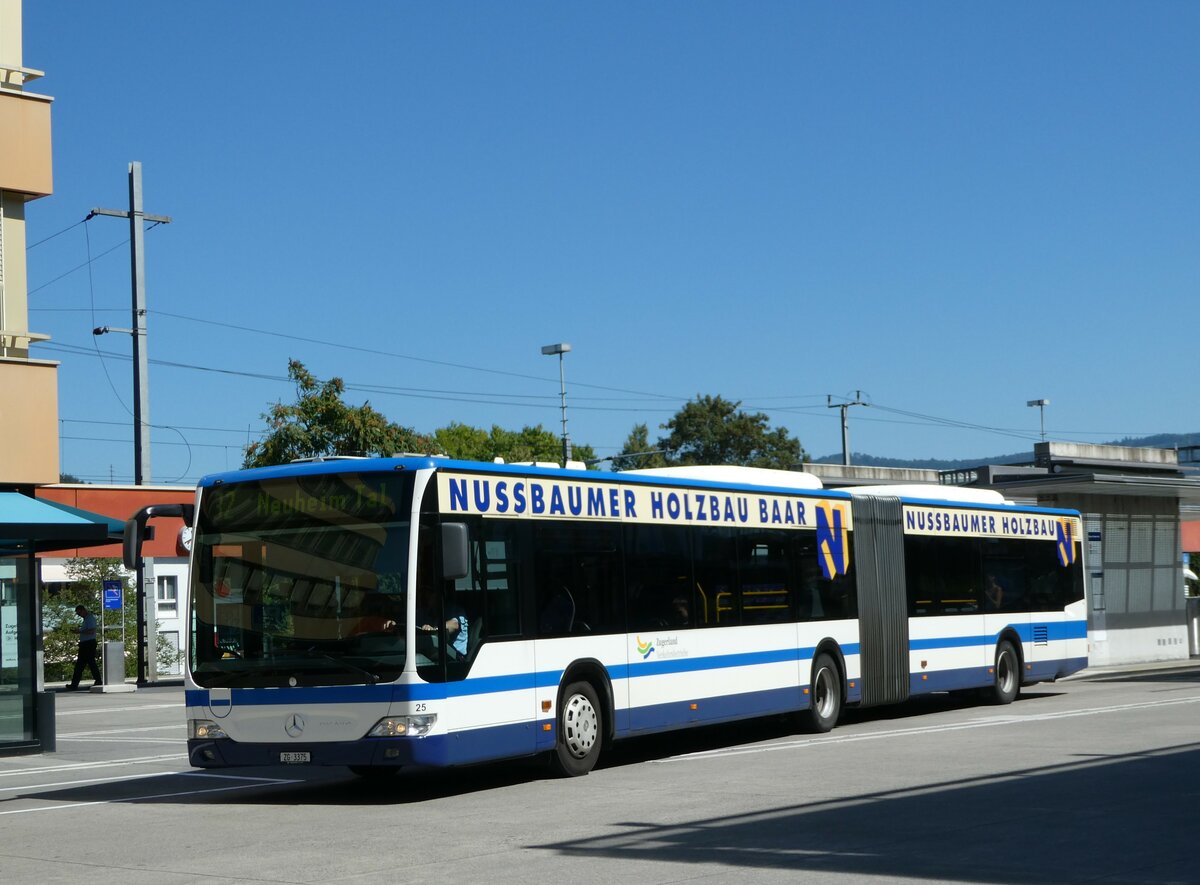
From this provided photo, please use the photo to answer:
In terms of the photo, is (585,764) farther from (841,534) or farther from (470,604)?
(841,534)

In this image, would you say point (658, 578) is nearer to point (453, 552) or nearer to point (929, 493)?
point (453, 552)

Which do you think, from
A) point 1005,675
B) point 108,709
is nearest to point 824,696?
point 1005,675

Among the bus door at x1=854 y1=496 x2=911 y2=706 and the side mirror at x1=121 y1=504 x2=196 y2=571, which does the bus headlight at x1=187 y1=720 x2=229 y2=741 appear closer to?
the side mirror at x1=121 y1=504 x2=196 y2=571

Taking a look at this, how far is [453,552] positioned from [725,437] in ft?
304

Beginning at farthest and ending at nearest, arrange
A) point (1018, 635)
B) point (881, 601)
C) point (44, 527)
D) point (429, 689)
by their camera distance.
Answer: point (1018, 635)
point (881, 601)
point (44, 527)
point (429, 689)

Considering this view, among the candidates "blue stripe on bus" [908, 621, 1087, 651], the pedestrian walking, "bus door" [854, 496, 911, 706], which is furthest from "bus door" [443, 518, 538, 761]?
the pedestrian walking

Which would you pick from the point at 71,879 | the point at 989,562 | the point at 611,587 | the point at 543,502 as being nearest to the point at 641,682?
the point at 611,587

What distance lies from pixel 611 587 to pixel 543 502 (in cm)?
138

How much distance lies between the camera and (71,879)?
9.79 meters

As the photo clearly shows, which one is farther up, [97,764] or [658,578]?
[658,578]

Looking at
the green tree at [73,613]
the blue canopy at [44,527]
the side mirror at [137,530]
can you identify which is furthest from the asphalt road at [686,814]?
the green tree at [73,613]

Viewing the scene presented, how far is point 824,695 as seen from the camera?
19547mm

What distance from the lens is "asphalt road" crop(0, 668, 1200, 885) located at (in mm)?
9344

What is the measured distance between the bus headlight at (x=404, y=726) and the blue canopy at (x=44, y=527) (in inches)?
262
